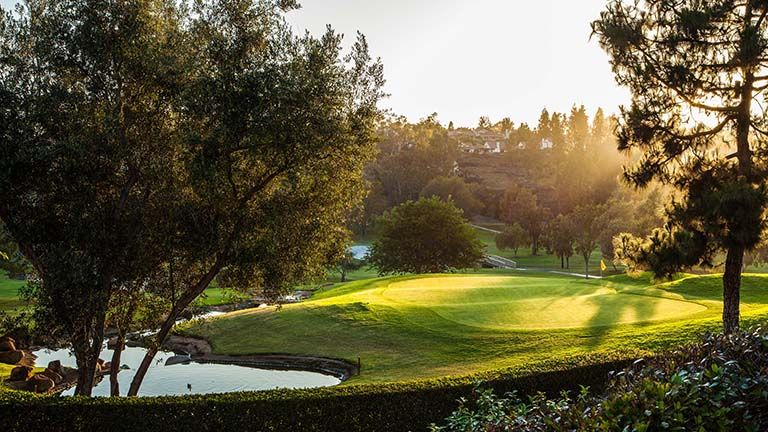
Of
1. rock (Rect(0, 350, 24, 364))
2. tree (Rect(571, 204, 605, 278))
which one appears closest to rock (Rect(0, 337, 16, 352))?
rock (Rect(0, 350, 24, 364))

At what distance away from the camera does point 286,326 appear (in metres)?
26.5

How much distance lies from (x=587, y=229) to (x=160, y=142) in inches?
2265

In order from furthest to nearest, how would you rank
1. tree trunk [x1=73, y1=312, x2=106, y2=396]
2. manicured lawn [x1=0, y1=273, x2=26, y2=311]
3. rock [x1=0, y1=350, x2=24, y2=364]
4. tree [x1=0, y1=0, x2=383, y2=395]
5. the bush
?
1. manicured lawn [x1=0, y1=273, x2=26, y2=311]
2. rock [x1=0, y1=350, x2=24, y2=364]
3. tree trunk [x1=73, y1=312, x2=106, y2=396]
4. tree [x1=0, y1=0, x2=383, y2=395]
5. the bush

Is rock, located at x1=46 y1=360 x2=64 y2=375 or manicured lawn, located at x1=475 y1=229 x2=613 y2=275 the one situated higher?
manicured lawn, located at x1=475 y1=229 x2=613 y2=275

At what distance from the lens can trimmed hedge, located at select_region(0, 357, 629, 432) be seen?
11375 millimetres

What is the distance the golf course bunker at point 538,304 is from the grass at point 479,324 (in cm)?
4

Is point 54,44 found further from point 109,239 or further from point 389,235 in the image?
point 389,235

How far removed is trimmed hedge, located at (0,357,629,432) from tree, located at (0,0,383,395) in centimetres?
Answer: 202

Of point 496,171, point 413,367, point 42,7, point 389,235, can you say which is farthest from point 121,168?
point 496,171

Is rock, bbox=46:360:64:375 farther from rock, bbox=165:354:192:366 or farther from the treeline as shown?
the treeline

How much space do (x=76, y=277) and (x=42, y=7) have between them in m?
6.33

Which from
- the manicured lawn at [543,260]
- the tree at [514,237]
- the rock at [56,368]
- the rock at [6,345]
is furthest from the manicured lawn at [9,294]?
the tree at [514,237]

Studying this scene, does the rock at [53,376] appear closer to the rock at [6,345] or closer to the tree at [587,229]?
the rock at [6,345]

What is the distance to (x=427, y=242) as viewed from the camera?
56.2 meters
